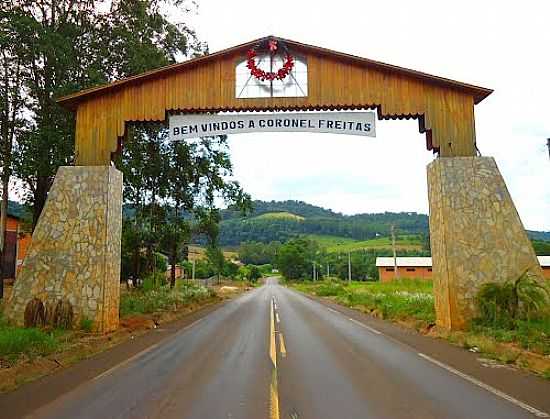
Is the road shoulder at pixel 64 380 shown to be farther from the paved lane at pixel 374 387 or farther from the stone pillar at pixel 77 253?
the paved lane at pixel 374 387

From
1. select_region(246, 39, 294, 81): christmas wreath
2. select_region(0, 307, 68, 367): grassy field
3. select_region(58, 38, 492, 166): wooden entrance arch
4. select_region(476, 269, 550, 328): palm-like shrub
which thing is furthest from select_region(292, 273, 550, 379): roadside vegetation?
select_region(0, 307, 68, 367): grassy field

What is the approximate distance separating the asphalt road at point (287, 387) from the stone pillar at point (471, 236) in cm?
289

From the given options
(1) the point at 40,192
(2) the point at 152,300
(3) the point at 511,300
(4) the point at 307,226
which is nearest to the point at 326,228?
(4) the point at 307,226

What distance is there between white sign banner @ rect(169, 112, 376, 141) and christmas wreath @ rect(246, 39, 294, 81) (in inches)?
43.5

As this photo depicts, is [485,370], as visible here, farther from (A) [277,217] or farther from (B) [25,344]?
(A) [277,217]

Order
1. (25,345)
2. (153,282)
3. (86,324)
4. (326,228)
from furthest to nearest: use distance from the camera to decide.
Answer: (326,228) → (153,282) → (86,324) → (25,345)

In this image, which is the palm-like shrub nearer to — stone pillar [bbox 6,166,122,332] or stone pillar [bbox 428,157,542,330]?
stone pillar [bbox 428,157,542,330]

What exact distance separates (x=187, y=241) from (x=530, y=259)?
70.7ft

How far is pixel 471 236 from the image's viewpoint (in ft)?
45.2

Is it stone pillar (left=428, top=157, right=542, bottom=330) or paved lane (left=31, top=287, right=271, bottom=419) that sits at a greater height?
stone pillar (left=428, top=157, right=542, bottom=330)

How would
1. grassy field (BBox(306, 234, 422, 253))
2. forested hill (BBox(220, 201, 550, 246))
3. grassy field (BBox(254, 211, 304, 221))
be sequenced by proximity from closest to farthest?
grassy field (BBox(306, 234, 422, 253)), forested hill (BBox(220, 201, 550, 246)), grassy field (BBox(254, 211, 304, 221))

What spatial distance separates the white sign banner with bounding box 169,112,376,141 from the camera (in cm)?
1495

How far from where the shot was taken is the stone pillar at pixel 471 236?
44.3 feet

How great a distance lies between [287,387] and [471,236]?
8589 mm
